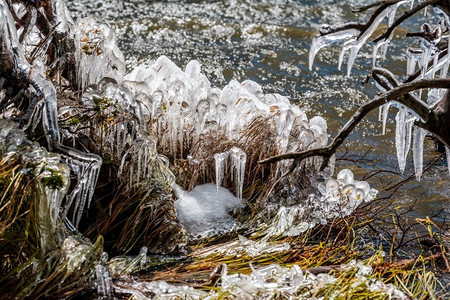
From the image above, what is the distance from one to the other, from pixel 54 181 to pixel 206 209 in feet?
4.77

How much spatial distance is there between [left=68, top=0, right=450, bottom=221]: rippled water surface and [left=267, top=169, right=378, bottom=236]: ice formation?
2.83 ft

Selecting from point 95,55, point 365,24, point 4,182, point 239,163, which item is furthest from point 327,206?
point 4,182

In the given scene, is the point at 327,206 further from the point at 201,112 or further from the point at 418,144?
the point at 201,112

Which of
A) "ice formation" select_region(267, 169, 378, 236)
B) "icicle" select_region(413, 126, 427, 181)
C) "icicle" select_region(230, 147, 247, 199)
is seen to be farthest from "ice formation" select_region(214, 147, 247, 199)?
"icicle" select_region(413, 126, 427, 181)

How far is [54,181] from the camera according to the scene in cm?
334

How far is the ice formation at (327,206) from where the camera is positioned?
4.57 metres

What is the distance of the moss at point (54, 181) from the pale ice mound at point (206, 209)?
1245 millimetres

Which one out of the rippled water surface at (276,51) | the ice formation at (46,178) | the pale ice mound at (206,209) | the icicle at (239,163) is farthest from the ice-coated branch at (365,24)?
the rippled water surface at (276,51)

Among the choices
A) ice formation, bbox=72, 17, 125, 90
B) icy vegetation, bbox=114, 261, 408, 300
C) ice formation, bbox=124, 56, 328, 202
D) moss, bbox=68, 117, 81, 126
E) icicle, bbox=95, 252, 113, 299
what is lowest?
icy vegetation, bbox=114, 261, 408, 300

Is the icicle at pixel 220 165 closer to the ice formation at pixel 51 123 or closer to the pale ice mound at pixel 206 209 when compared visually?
the pale ice mound at pixel 206 209

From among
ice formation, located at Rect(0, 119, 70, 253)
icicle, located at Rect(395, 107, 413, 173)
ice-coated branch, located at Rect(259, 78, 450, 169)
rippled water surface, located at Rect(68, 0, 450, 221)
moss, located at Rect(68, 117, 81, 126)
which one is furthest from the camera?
rippled water surface, located at Rect(68, 0, 450, 221)

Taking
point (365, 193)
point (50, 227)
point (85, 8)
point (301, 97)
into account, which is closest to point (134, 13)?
point (85, 8)

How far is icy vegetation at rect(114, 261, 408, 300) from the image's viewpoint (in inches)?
134

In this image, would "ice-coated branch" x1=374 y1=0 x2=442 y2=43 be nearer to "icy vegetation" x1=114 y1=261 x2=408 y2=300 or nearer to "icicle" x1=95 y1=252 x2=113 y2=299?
"icy vegetation" x1=114 y1=261 x2=408 y2=300
